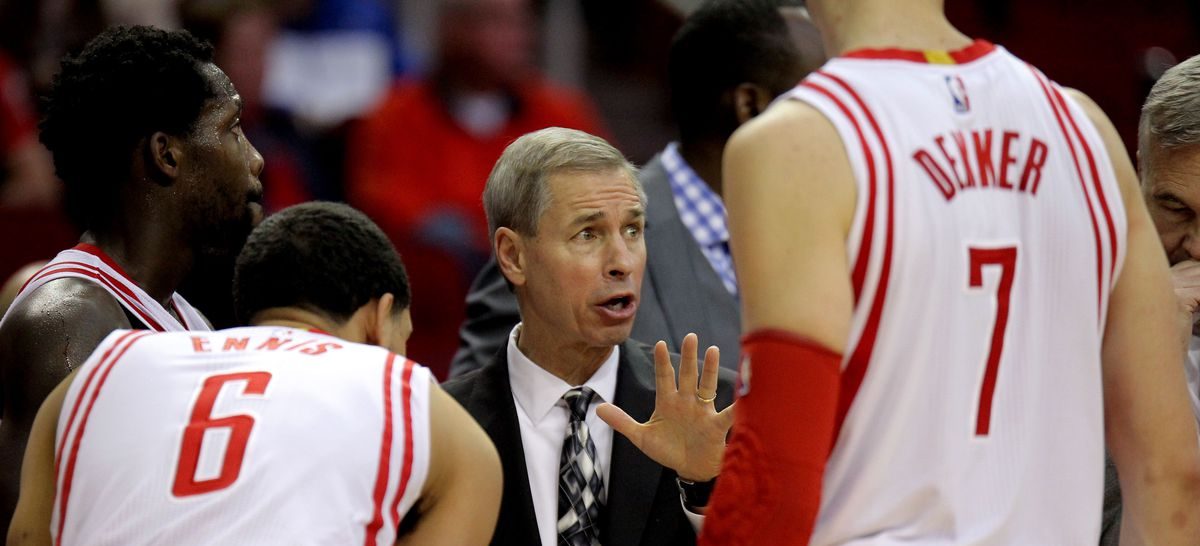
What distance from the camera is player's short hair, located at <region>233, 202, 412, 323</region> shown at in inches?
111

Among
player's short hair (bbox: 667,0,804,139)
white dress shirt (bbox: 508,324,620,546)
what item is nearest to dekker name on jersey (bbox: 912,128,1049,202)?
white dress shirt (bbox: 508,324,620,546)

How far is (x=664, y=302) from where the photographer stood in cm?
422

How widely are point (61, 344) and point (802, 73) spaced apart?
2.58m

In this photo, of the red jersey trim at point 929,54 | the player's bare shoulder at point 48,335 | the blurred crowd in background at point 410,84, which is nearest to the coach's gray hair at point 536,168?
the player's bare shoulder at point 48,335

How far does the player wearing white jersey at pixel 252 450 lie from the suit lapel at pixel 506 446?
438 millimetres

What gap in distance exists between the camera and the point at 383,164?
6.63 metres

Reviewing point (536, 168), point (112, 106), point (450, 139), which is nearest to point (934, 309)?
point (536, 168)

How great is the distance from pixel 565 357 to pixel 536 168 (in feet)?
1.42

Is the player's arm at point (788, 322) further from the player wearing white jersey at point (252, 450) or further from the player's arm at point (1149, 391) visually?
the player wearing white jersey at point (252, 450)

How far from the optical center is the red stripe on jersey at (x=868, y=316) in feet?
6.83

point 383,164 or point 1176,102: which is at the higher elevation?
point 1176,102

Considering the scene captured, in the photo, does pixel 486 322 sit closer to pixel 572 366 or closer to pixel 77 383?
pixel 572 366

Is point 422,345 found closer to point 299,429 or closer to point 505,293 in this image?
point 505,293

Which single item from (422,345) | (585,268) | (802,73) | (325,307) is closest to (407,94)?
(422,345)
